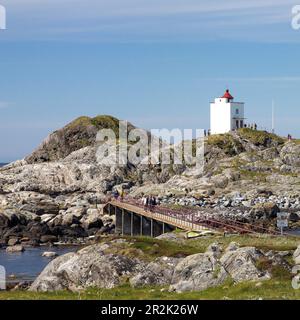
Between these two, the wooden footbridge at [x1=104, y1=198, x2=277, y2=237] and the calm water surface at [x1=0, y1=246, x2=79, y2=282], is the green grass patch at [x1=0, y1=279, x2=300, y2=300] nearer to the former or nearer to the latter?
the wooden footbridge at [x1=104, y1=198, x2=277, y2=237]

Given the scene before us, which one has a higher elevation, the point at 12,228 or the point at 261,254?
the point at 261,254

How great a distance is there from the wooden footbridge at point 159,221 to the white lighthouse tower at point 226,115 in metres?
60.2

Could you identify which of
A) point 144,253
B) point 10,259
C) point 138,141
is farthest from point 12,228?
point 138,141

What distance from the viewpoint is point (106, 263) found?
4184 cm

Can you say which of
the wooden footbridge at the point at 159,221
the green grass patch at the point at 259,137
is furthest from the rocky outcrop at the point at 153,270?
the green grass patch at the point at 259,137

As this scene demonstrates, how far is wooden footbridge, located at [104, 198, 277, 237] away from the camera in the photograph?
6444 cm

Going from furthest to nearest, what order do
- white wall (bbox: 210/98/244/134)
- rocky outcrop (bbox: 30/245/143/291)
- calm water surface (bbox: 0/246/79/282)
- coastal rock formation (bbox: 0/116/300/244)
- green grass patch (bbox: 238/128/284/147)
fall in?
white wall (bbox: 210/98/244/134) → green grass patch (bbox: 238/128/284/147) → coastal rock formation (bbox: 0/116/300/244) → calm water surface (bbox: 0/246/79/282) → rocky outcrop (bbox: 30/245/143/291)

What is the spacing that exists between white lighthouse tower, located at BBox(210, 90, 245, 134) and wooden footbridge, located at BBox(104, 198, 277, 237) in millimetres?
60170

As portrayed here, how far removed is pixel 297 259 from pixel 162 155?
123521 mm

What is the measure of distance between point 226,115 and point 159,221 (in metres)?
85.4

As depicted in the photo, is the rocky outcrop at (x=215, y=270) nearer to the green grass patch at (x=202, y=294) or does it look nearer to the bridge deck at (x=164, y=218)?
the green grass patch at (x=202, y=294)

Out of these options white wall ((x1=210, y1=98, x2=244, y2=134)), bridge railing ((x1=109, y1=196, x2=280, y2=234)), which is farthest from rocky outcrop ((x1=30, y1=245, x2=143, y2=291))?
white wall ((x1=210, y1=98, x2=244, y2=134))
